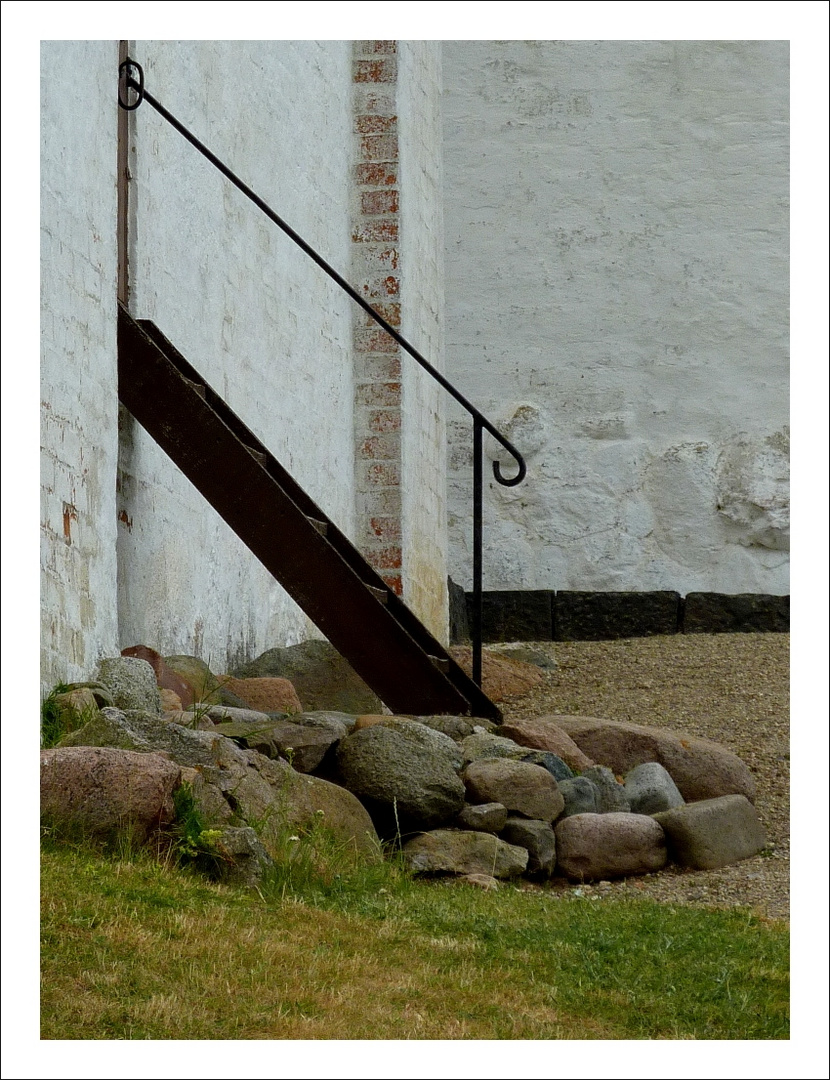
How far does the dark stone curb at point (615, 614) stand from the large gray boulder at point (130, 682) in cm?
491

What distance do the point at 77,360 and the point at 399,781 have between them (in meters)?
1.67

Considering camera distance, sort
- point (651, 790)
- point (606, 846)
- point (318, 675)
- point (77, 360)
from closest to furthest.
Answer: point (606, 846) → point (77, 360) → point (651, 790) → point (318, 675)

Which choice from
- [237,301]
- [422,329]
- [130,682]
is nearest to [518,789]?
[130,682]

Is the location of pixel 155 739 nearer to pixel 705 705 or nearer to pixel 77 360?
pixel 77 360

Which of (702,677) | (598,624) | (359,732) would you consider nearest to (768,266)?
(598,624)

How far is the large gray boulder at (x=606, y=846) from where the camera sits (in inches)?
194

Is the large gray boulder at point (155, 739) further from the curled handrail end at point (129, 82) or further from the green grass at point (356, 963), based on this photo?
the curled handrail end at point (129, 82)

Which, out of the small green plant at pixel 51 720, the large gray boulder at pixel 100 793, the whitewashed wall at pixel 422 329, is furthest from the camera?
the whitewashed wall at pixel 422 329

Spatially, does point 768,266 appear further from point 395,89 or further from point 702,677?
point 702,677

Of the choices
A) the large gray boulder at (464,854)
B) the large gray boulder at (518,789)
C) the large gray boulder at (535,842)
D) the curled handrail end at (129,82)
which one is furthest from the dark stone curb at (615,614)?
the large gray boulder at (464,854)

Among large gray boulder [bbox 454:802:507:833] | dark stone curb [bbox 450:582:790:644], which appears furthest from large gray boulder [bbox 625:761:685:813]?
dark stone curb [bbox 450:582:790:644]

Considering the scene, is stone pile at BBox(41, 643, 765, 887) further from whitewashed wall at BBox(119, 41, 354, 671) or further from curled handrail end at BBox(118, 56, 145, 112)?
curled handrail end at BBox(118, 56, 145, 112)

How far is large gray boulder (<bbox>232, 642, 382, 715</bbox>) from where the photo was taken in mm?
6652

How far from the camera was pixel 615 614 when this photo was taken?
9867mm
